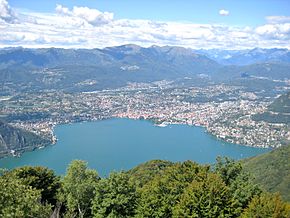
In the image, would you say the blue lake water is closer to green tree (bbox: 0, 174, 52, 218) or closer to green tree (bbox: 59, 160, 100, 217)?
green tree (bbox: 59, 160, 100, 217)

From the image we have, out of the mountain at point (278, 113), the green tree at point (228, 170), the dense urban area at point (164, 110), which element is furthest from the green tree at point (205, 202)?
the mountain at point (278, 113)

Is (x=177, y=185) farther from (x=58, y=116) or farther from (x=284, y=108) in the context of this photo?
(x=284, y=108)

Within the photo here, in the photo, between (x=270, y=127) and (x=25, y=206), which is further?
(x=270, y=127)

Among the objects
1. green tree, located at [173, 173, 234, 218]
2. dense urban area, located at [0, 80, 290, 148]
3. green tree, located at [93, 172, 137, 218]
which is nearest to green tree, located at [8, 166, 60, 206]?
green tree, located at [93, 172, 137, 218]

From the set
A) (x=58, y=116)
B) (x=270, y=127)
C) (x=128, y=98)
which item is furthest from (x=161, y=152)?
(x=128, y=98)

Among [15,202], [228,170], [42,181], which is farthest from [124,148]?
[15,202]
